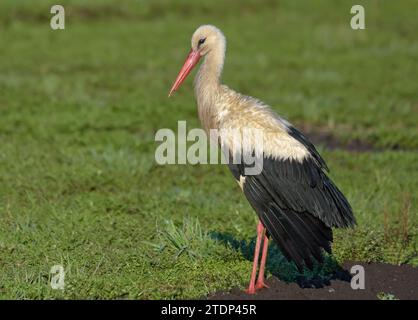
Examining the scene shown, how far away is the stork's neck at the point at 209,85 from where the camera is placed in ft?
20.3

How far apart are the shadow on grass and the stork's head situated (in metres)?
1.26

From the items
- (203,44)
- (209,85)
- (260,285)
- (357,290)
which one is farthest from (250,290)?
(203,44)

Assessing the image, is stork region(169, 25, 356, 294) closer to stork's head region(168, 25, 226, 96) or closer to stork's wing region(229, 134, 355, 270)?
stork's wing region(229, 134, 355, 270)

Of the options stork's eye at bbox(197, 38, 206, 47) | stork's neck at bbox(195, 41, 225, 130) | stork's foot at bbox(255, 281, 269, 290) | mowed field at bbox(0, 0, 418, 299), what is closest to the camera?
stork's foot at bbox(255, 281, 269, 290)

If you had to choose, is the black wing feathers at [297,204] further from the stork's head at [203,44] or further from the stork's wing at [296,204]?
the stork's head at [203,44]

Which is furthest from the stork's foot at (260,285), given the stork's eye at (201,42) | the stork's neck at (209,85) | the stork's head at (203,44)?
the stork's eye at (201,42)

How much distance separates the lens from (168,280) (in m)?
5.91

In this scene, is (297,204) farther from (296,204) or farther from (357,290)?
(357,290)

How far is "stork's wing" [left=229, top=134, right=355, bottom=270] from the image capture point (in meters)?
5.65

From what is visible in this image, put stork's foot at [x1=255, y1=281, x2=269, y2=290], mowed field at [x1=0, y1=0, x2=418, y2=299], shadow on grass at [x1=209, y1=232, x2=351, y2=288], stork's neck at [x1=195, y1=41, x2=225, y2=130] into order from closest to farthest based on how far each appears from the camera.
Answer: stork's foot at [x1=255, y1=281, x2=269, y2=290], shadow on grass at [x1=209, y1=232, x2=351, y2=288], stork's neck at [x1=195, y1=41, x2=225, y2=130], mowed field at [x1=0, y1=0, x2=418, y2=299]

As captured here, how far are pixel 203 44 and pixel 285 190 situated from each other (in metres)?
1.36

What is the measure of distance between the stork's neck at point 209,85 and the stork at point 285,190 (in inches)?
0.6

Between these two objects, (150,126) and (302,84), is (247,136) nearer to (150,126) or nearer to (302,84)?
(150,126)

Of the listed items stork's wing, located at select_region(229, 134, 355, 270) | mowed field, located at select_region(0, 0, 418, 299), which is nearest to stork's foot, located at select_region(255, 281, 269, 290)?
mowed field, located at select_region(0, 0, 418, 299)
